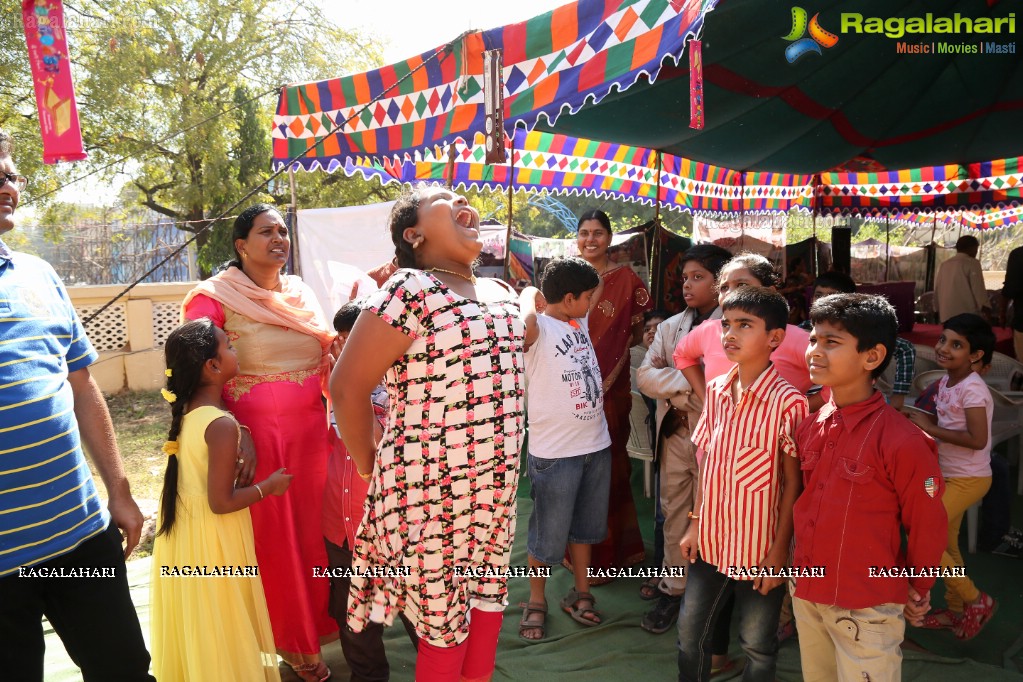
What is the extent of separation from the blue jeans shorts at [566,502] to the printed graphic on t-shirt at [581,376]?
0.67 ft

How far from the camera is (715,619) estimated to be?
2.32 m

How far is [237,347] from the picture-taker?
2.76 meters

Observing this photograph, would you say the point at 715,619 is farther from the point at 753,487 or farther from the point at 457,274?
the point at 457,274

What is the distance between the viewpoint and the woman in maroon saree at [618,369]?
12.1 feet

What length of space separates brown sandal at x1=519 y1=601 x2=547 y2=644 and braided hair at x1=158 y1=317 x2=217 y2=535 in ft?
5.03

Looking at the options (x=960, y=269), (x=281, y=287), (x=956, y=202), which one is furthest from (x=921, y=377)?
(x=956, y=202)

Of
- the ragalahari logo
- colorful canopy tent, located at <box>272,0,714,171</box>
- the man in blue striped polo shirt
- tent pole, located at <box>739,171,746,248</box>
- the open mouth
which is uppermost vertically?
the ragalahari logo

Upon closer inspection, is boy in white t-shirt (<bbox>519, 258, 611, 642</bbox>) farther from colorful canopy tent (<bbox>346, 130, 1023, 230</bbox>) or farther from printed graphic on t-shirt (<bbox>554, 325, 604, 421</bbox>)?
colorful canopy tent (<bbox>346, 130, 1023, 230</bbox>)

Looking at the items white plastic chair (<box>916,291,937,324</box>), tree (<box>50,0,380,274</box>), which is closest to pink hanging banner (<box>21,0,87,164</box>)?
tree (<box>50,0,380,274</box>)

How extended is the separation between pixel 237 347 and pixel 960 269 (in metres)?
7.74

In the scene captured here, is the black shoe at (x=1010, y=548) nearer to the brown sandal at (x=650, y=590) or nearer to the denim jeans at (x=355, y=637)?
the brown sandal at (x=650, y=590)

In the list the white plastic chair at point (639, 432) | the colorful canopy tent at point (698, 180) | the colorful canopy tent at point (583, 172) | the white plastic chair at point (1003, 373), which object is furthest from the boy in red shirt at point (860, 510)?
the colorful canopy tent at point (583, 172)

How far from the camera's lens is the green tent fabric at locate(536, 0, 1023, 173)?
3.76m

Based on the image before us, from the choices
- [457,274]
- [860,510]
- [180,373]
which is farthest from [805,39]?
[180,373]
